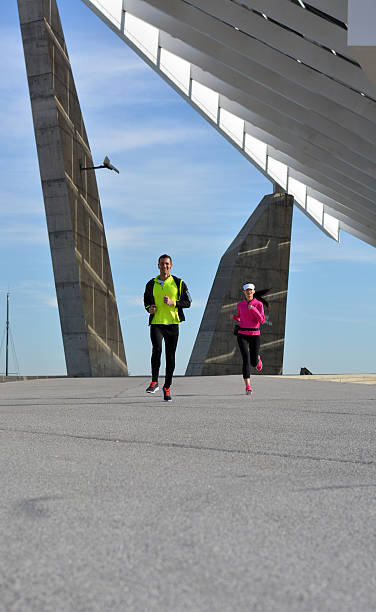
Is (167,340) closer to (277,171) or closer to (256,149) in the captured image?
(256,149)

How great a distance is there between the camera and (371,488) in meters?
3.73

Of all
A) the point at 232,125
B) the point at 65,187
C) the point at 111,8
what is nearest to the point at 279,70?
the point at 111,8

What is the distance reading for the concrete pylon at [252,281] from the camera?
30656mm

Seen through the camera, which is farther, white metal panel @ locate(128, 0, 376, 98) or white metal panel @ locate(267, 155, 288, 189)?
white metal panel @ locate(267, 155, 288, 189)

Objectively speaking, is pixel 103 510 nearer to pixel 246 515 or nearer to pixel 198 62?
pixel 246 515

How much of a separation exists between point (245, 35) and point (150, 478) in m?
15.5

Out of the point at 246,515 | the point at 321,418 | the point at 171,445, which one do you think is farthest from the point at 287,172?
the point at 246,515

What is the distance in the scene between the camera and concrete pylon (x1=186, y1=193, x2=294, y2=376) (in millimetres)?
30656

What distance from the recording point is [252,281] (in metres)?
31.2

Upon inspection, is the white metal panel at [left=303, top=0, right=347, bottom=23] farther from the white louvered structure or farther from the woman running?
the woman running

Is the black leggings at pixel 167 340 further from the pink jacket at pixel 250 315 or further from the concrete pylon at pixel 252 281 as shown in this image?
the concrete pylon at pixel 252 281

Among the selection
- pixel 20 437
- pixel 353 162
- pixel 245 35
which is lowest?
pixel 20 437

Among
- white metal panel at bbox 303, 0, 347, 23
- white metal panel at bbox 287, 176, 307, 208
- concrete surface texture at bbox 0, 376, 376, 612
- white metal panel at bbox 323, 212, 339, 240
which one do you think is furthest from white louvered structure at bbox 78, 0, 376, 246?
concrete surface texture at bbox 0, 376, 376, 612

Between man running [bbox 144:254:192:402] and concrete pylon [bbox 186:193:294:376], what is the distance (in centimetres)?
2053
